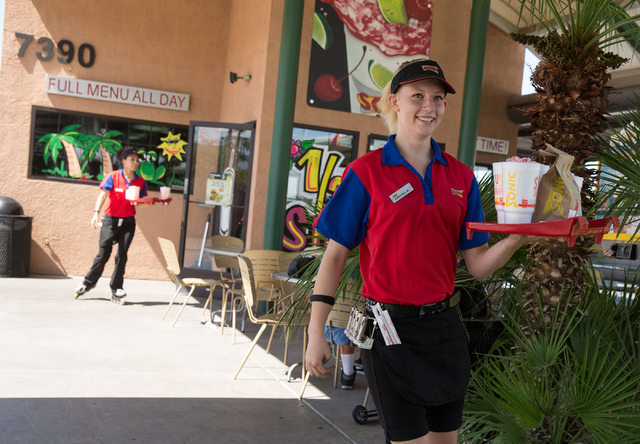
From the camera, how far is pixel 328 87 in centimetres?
779

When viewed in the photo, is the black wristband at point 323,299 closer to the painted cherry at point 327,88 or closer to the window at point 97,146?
A: the painted cherry at point 327,88

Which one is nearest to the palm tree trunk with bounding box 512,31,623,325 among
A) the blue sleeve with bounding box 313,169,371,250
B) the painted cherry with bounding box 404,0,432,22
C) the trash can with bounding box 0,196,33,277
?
the blue sleeve with bounding box 313,169,371,250

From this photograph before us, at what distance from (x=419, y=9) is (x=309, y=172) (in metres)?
2.73

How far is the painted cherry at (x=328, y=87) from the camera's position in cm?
774

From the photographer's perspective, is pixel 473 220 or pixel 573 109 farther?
pixel 573 109

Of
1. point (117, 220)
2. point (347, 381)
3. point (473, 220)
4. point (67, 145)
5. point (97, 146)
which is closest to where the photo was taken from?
point (473, 220)

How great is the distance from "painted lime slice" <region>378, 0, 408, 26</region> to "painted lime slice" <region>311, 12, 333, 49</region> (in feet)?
2.84

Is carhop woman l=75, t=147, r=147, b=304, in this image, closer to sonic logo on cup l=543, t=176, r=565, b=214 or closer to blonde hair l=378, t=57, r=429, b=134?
blonde hair l=378, t=57, r=429, b=134

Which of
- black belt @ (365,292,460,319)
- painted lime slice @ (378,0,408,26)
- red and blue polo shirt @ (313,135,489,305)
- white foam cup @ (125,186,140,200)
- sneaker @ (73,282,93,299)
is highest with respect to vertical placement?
painted lime slice @ (378,0,408,26)

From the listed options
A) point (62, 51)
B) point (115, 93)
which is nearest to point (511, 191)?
point (115, 93)

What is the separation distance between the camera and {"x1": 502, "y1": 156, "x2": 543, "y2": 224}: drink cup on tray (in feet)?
5.25

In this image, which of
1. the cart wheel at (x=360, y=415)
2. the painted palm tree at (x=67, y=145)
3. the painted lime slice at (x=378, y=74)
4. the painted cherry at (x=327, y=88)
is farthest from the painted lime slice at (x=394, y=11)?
the cart wheel at (x=360, y=415)

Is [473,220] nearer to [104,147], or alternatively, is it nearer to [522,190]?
[522,190]

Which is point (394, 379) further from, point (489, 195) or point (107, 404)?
point (107, 404)
